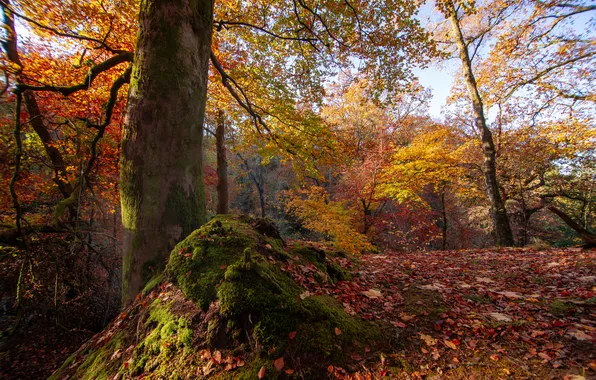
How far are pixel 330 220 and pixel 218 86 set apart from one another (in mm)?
6825

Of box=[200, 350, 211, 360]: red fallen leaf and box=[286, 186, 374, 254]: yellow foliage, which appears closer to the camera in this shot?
box=[200, 350, 211, 360]: red fallen leaf

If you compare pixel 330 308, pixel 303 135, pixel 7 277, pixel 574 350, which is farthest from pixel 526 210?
pixel 7 277

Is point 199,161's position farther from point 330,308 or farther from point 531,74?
point 531,74

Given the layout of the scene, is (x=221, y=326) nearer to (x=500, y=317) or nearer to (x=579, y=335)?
(x=500, y=317)

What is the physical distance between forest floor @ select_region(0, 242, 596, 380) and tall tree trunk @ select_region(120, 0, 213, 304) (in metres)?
1.54

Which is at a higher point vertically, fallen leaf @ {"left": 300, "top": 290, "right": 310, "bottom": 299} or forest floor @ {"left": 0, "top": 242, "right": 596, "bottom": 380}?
fallen leaf @ {"left": 300, "top": 290, "right": 310, "bottom": 299}

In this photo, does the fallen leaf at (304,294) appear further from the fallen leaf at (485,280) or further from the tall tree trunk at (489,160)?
the tall tree trunk at (489,160)

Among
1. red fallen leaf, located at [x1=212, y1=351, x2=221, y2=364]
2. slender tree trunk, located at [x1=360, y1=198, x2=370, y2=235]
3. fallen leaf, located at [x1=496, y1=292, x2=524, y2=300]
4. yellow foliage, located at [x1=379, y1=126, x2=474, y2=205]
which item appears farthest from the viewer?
slender tree trunk, located at [x1=360, y1=198, x2=370, y2=235]

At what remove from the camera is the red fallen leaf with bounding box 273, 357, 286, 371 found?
1.48 meters

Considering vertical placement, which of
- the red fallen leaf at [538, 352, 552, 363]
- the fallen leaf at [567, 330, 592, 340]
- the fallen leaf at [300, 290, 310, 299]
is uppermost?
the fallen leaf at [300, 290, 310, 299]

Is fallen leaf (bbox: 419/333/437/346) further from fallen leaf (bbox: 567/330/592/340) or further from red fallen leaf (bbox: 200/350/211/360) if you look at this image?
red fallen leaf (bbox: 200/350/211/360)

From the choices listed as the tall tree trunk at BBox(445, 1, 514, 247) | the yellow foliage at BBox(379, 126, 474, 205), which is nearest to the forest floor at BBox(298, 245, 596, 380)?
the tall tree trunk at BBox(445, 1, 514, 247)

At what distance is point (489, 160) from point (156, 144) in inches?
409

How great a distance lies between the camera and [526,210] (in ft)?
36.3
